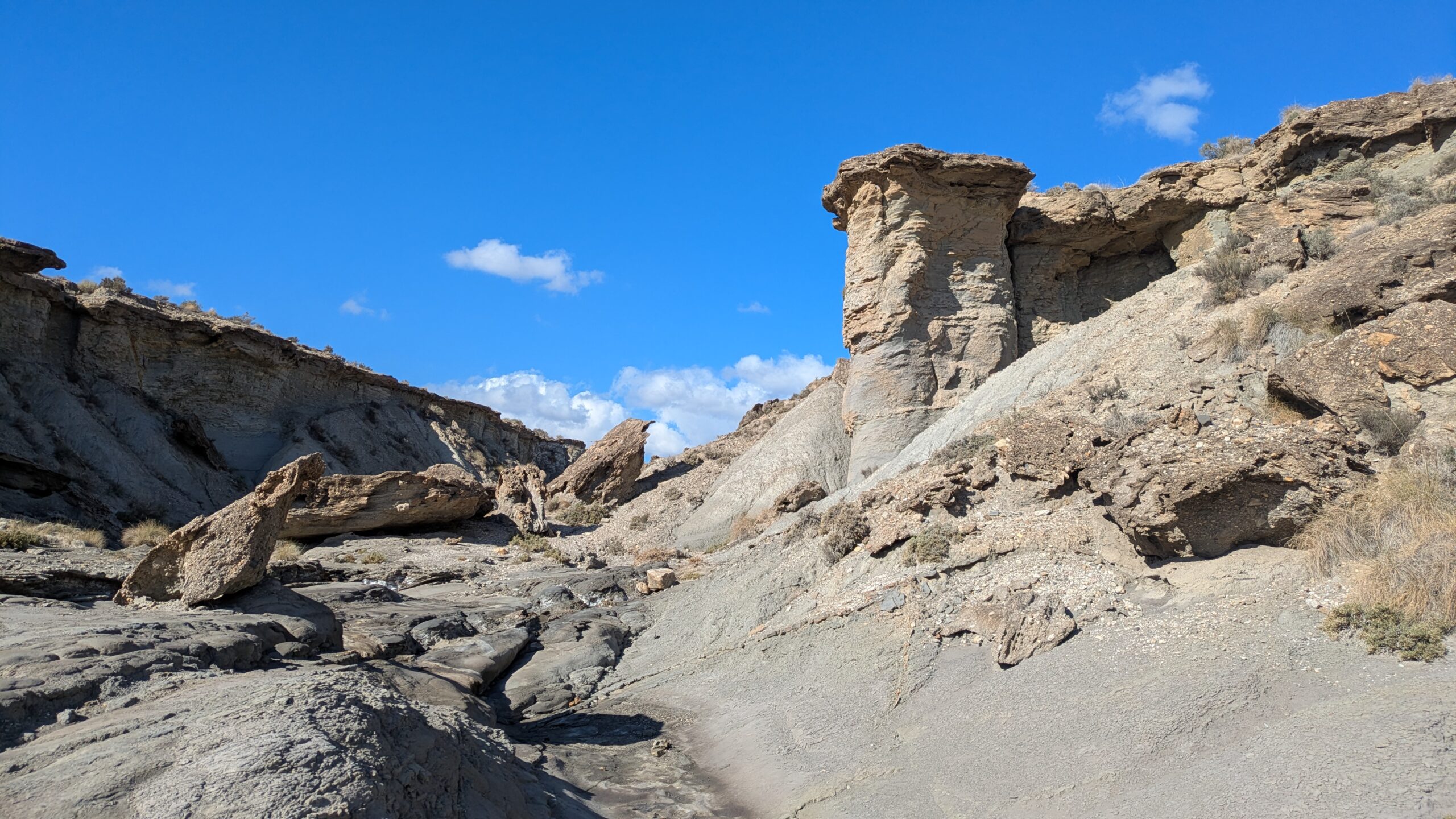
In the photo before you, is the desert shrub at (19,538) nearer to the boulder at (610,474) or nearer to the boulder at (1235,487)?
the boulder at (610,474)

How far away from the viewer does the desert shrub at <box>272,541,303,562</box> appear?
16062 mm

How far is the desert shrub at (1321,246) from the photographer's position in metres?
12.0

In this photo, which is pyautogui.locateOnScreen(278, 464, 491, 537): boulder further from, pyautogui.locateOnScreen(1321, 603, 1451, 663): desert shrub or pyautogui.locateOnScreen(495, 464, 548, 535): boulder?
pyautogui.locateOnScreen(1321, 603, 1451, 663): desert shrub

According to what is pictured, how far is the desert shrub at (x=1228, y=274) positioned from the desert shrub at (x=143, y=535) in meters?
19.2

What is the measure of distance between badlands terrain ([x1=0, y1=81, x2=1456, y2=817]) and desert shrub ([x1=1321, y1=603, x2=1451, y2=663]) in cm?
2

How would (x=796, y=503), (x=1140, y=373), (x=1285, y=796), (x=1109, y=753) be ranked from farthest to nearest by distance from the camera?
1. (x=796, y=503)
2. (x=1140, y=373)
3. (x=1109, y=753)
4. (x=1285, y=796)

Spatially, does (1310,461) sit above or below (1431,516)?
above

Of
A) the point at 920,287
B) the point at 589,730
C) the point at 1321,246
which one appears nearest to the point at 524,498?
the point at 920,287

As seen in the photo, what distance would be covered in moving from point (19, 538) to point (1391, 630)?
16.6m

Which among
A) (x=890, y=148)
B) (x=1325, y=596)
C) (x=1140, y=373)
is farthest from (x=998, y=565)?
(x=890, y=148)

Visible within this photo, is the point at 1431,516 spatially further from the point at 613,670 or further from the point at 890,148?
the point at 890,148

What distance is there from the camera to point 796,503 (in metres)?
18.4

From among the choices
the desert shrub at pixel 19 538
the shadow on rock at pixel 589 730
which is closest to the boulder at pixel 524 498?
the desert shrub at pixel 19 538

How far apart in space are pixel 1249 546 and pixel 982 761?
3.16m
